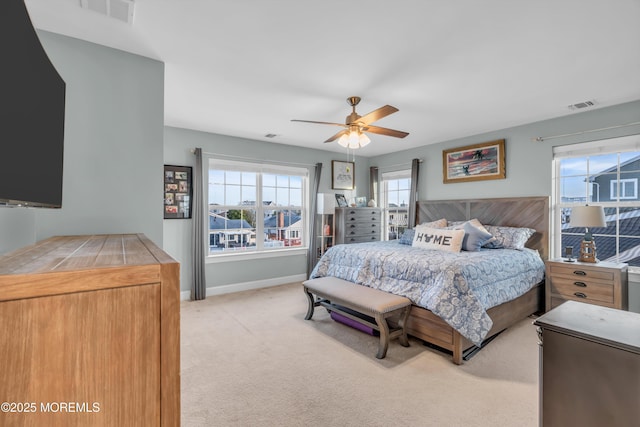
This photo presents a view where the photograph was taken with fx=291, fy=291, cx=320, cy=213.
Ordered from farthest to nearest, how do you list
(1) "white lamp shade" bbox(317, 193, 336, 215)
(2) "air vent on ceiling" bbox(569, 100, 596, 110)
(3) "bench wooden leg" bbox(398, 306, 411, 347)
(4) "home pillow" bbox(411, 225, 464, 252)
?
(1) "white lamp shade" bbox(317, 193, 336, 215) → (4) "home pillow" bbox(411, 225, 464, 252) → (2) "air vent on ceiling" bbox(569, 100, 596, 110) → (3) "bench wooden leg" bbox(398, 306, 411, 347)

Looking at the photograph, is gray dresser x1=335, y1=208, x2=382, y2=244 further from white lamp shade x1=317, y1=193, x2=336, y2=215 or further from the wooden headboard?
the wooden headboard

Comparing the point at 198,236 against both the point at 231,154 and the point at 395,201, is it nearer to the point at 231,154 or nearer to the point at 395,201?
the point at 231,154

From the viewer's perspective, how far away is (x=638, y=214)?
3.25 meters

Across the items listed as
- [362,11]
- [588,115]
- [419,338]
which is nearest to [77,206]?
[362,11]

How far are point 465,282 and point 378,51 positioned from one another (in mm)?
2045

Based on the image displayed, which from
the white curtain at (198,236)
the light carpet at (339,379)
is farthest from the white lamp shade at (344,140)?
the white curtain at (198,236)

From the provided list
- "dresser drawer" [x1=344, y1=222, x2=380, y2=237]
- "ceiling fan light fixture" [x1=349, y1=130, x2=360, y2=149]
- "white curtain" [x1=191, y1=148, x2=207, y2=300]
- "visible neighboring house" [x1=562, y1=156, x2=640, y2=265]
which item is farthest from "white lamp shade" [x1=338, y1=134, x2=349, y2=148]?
"visible neighboring house" [x1=562, y1=156, x2=640, y2=265]

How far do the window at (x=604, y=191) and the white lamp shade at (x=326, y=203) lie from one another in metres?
3.26

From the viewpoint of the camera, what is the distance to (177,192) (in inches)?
166

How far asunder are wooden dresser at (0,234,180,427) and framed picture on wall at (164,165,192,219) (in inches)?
141

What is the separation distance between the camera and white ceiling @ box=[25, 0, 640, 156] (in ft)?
5.79

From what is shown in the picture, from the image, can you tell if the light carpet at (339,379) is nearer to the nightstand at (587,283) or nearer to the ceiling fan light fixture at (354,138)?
the nightstand at (587,283)

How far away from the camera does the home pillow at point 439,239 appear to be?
11.6 ft

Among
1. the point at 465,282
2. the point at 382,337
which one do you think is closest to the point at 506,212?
the point at 465,282
